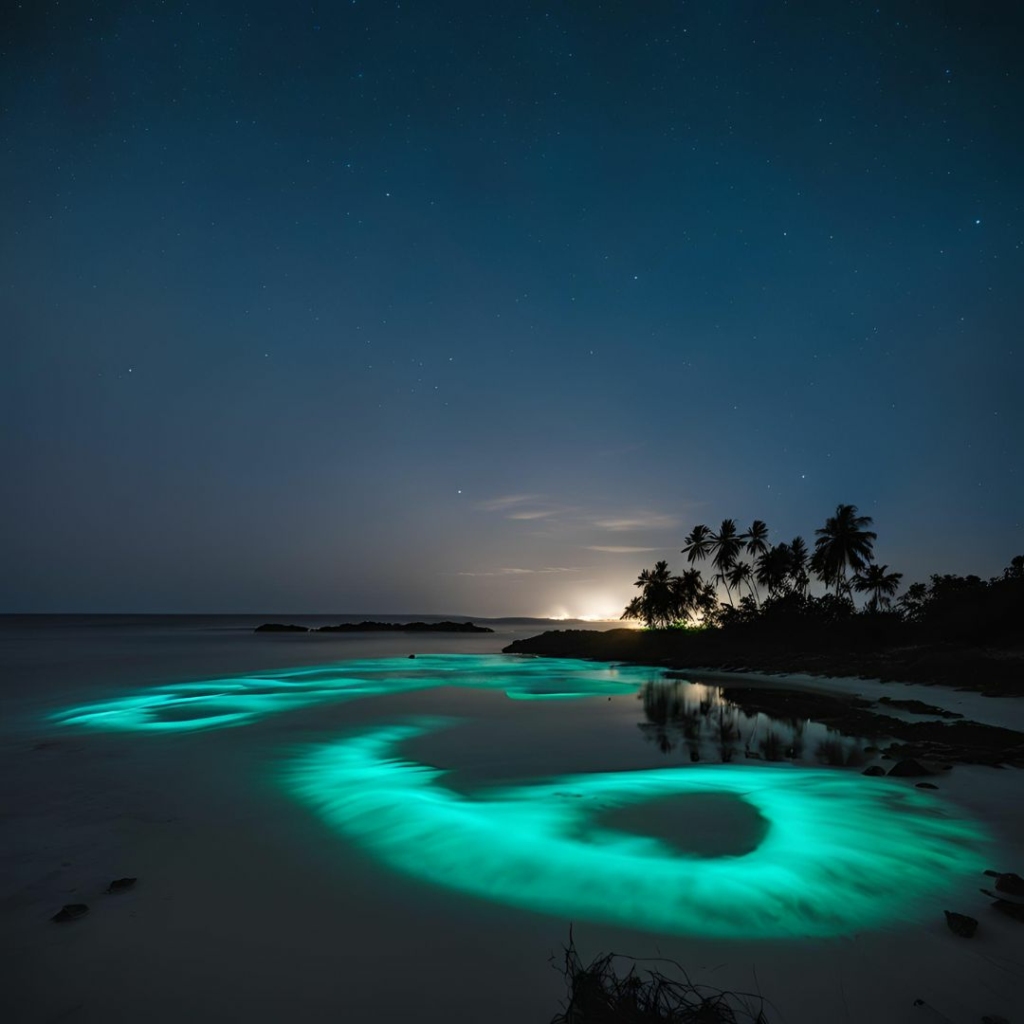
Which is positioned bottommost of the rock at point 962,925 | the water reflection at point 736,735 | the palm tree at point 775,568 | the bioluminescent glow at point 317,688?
the bioluminescent glow at point 317,688

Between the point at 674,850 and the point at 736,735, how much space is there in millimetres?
9387

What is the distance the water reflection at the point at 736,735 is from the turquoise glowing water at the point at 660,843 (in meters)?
1.54

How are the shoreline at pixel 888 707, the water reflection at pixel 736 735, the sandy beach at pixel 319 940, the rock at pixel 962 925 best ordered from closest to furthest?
the sandy beach at pixel 319 940 < the rock at pixel 962 925 < the shoreline at pixel 888 707 < the water reflection at pixel 736 735

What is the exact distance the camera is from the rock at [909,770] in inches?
388

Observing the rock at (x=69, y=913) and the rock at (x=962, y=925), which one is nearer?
the rock at (x=962, y=925)

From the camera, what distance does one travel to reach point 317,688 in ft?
93.4

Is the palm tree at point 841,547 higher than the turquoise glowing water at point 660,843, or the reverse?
the palm tree at point 841,547

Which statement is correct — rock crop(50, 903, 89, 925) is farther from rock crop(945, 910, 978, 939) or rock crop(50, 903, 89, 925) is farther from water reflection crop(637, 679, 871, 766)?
water reflection crop(637, 679, 871, 766)

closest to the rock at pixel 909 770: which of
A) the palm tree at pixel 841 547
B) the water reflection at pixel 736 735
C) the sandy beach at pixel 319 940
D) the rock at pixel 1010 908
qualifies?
the sandy beach at pixel 319 940

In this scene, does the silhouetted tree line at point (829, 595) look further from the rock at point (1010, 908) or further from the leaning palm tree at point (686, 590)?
the rock at point (1010, 908)

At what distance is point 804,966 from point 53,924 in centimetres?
656

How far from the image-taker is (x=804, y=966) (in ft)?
14.3

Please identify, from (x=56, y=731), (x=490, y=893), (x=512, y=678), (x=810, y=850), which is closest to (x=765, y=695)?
(x=512, y=678)

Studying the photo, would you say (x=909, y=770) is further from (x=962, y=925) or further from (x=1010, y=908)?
(x=962, y=925)
